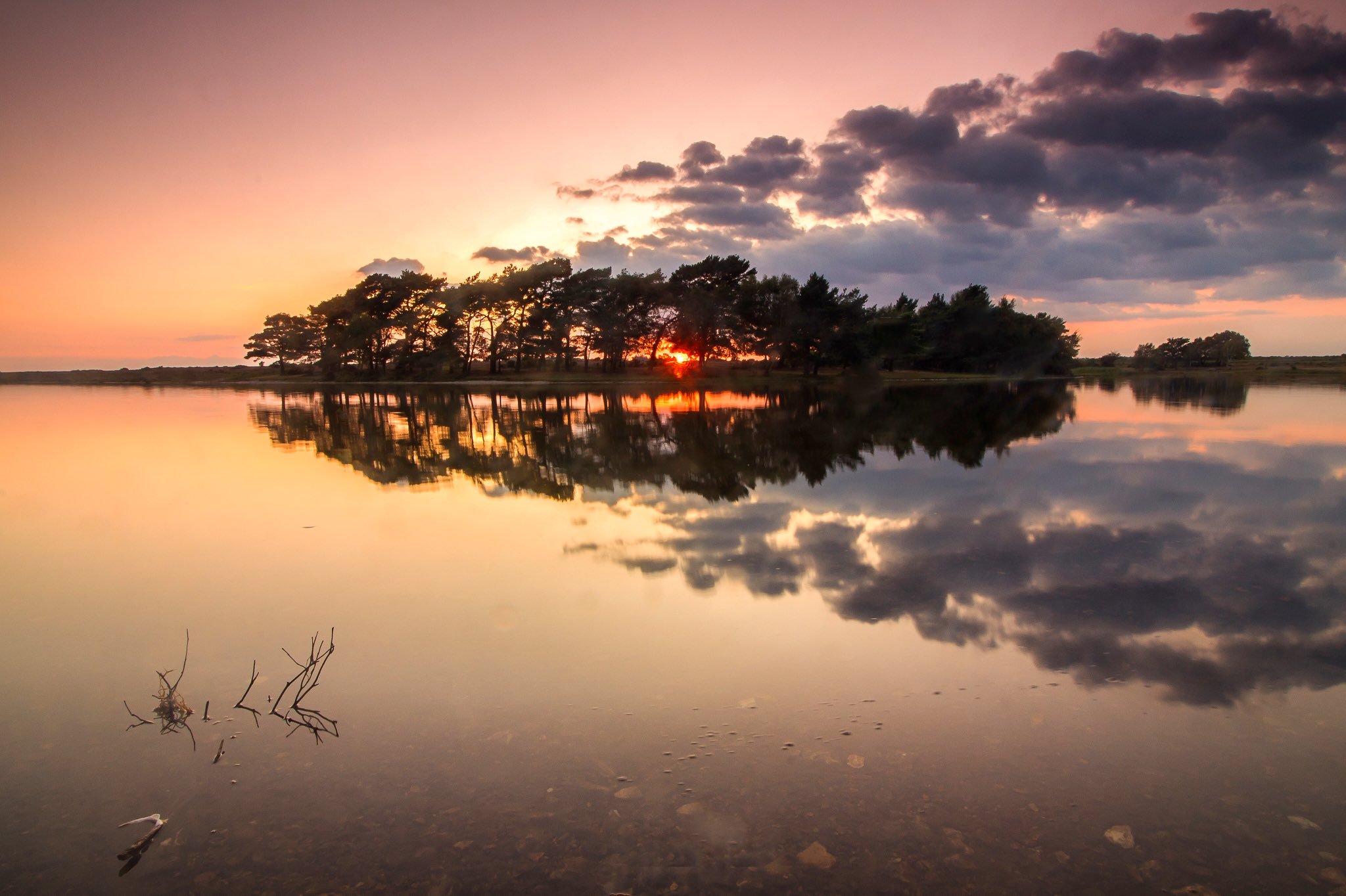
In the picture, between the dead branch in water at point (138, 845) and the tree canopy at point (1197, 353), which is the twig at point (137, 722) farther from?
the tree canopy at point (1197, 353)

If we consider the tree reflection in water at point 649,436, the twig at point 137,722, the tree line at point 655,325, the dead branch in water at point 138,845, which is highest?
the tree line at point 655,325

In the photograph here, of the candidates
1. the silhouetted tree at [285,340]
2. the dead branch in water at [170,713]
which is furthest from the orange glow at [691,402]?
the silhouetted tree at [285,340]

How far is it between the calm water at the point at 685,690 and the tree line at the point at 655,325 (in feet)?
242

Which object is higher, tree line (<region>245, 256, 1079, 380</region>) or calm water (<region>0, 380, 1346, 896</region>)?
tree line (<region>245, 256, 1079, 380</region>)

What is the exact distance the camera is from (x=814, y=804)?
14.1 ft

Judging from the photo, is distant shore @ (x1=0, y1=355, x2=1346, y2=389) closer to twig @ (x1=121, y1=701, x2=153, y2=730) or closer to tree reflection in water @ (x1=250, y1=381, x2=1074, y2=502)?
tree reflection in water @ (x1=250, y1=381, x2=1074, y2=502)

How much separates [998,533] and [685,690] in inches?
284

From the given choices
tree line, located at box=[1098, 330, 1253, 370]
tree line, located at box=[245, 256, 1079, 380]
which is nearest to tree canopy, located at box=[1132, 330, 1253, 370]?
tree line, located at box=[1098, 330, 1253, 370]

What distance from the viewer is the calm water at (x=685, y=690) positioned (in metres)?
3.93

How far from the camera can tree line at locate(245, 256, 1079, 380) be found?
85.7 metres

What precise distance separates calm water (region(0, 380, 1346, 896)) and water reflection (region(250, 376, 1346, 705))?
87mm

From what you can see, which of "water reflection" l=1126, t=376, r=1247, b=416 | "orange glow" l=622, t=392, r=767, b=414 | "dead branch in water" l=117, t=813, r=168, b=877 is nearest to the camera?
"dead branch in water" l=117, t=813, r=168, b=877

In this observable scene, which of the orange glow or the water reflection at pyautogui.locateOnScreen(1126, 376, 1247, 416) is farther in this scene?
the orange glow

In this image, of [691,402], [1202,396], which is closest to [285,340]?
[691,402]
